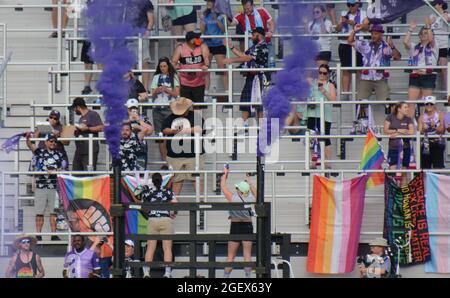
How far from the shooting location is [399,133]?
19.2m

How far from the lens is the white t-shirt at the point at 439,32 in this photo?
20859mm

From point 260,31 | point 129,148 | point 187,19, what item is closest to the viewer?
point 129,148

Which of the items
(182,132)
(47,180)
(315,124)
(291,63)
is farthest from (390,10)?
(47,180)

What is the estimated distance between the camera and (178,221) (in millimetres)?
19234

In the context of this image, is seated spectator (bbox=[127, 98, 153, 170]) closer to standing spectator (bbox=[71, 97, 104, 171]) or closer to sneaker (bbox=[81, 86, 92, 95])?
standing spectator (bbox=[71, 97, 104, 171])

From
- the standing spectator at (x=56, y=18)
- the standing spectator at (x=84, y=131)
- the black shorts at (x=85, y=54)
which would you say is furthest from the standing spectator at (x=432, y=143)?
the standing spectator at (x=56, y=18)

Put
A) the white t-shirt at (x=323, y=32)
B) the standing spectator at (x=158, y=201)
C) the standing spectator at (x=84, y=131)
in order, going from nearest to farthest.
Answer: the standing spectator at (x=158, y=201), the standing spectator at (x=84, y=131), the white t-shirt at (x=323, y=32)

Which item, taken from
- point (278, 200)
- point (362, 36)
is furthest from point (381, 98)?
point (278, 200)

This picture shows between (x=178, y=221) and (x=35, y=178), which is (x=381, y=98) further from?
(x=35, y=178)

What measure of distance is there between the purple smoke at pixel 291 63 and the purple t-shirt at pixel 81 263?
3052 millimetres

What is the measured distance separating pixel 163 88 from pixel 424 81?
351 centimetres

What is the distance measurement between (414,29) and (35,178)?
5924 mm

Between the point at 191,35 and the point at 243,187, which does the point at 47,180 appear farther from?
the point at 191,35

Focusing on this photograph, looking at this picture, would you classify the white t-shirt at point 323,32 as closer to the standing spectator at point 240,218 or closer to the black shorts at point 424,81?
the black shorts at point 424,81
